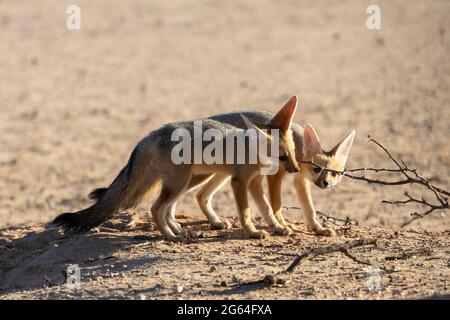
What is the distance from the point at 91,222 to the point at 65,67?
12718 mm

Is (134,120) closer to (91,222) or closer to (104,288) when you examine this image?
(91,222)

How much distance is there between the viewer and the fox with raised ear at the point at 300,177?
27.1ft

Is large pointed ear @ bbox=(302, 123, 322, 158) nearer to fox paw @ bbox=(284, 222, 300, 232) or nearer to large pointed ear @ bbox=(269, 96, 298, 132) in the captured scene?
large pointed ear @ bbox=(269, 96, 298, 132)

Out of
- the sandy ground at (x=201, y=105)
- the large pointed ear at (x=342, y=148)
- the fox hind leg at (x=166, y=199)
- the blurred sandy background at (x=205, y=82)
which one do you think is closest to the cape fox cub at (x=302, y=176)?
the large pointed ear at (x=342, y=148)

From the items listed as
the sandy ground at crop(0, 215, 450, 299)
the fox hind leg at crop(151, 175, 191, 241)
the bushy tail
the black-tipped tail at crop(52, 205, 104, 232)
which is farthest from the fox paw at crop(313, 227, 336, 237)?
the black-tipped tail at crop(52, 205, 104, 232)

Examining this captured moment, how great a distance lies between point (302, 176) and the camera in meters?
8.57

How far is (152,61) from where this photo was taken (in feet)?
68.7

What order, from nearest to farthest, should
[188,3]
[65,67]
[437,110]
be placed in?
1. [437,110]
2. [65,67]
3. [188,3]

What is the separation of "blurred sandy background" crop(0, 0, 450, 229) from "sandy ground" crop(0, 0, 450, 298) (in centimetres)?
4

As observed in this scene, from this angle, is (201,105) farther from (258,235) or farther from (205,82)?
(258,235)

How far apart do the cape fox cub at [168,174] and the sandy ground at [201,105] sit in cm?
22

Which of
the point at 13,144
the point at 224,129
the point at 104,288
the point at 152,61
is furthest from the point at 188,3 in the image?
the point at 104,288

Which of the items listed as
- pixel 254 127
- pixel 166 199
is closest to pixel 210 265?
pixel 166 199

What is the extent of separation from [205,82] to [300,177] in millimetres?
10656
